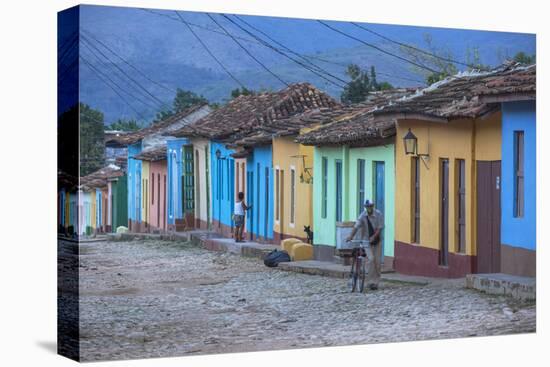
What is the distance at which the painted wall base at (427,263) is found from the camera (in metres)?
19.3

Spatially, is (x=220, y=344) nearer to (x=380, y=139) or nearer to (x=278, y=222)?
(x=278, y=222)

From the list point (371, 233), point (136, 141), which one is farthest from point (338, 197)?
point (136, 141)

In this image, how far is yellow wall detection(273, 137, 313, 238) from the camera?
19031 millimetres

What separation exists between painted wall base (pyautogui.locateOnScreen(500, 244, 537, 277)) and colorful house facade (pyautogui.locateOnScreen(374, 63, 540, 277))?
71 mm

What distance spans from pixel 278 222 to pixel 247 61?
2186mm

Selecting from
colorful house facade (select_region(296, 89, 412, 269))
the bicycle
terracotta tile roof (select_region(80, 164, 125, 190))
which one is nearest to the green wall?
colorful house facade (select_region(296, 89, 412, 269))

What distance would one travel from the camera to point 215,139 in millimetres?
18703

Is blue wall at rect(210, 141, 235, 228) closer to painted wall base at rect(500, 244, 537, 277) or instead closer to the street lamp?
the street lamp

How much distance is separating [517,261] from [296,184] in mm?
3142

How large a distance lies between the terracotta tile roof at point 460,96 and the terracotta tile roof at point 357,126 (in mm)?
129

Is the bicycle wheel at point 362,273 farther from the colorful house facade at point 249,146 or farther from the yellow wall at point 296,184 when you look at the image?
the colorful house facade at point 249,146

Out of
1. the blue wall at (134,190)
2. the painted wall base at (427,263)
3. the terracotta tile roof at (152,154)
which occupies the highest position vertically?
the terracotta tile roof at (152,154)

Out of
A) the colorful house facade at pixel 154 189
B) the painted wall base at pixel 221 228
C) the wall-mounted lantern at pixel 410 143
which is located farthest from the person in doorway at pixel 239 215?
the wall-mounted lantern at pixel 410 143

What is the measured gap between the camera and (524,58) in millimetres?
19828
